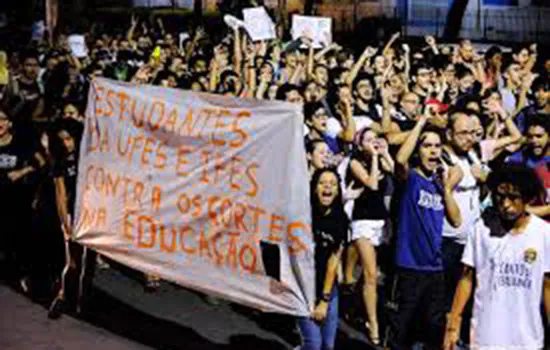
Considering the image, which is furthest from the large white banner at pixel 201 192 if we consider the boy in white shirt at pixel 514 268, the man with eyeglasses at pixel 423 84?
the man with eyeglasses at pixel 423 84

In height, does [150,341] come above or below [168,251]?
below

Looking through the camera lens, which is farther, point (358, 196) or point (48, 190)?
point (48, 190)

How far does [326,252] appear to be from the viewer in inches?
249

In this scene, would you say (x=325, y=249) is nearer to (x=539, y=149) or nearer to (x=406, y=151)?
(x=406, y=151)

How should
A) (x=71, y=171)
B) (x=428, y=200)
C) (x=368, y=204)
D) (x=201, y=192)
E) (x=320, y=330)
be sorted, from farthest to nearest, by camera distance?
(x=71, y=171)
(x=368, y=204)
(x=201, y=192)
(x=428, y=200)
(x=320, y=330)

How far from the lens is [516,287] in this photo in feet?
17.0

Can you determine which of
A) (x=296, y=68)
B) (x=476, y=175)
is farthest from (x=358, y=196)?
(x=296, y=68)

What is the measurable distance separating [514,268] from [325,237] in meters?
1.43

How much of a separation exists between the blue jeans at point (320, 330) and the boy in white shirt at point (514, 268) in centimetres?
126

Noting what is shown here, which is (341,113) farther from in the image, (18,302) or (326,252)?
(18,302)

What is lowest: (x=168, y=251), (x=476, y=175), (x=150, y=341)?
(x=150, y=341)

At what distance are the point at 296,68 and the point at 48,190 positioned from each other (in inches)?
179

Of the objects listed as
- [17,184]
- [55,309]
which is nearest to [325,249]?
[55,309]

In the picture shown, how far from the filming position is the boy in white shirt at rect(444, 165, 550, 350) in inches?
203
